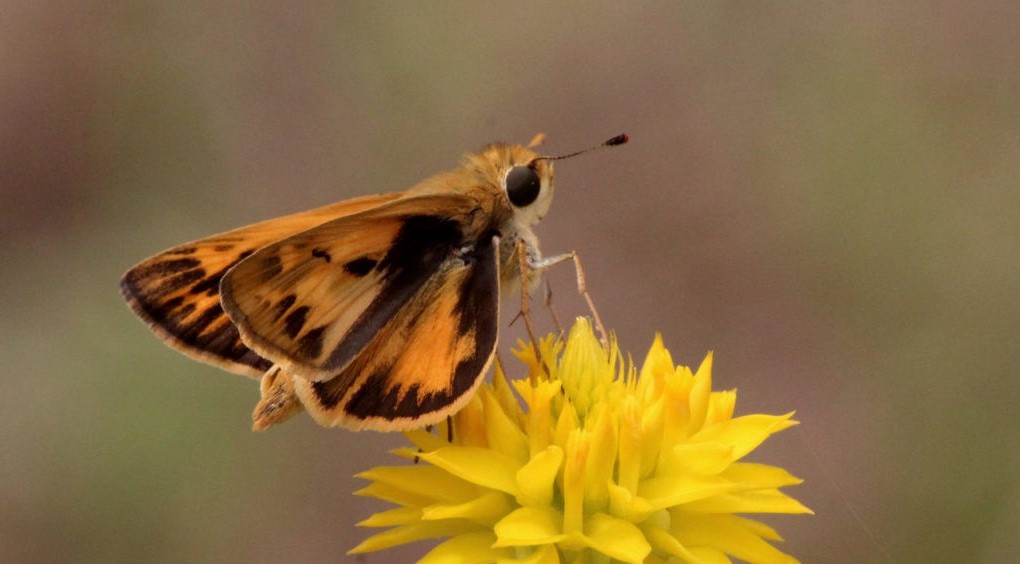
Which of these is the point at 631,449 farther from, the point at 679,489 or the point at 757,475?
the point at 757,475

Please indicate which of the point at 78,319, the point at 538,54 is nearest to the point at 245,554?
the point at 78,319

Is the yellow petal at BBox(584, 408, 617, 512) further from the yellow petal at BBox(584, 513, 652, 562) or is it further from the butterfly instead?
the butterfly

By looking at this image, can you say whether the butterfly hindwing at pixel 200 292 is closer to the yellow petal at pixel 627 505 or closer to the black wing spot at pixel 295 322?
the black wing spot at pixel 295 322

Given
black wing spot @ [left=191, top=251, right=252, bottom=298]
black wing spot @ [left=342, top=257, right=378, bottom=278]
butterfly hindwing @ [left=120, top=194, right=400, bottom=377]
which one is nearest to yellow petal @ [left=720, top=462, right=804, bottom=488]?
black wing spot @ [left=342, top=257, right=378, bottom=278]

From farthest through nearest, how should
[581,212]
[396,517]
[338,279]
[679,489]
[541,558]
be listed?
[581,212], [338,279], [396,517], [679,489], [541,558]

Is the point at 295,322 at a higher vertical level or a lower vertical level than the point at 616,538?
higher

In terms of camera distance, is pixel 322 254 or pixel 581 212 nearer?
pixel 322 254

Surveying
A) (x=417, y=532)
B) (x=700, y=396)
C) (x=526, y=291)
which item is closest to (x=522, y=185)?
(x=526, y=291)

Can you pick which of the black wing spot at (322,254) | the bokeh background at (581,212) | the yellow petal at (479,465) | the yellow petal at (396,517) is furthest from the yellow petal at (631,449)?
the bokeh background at (581,212)
